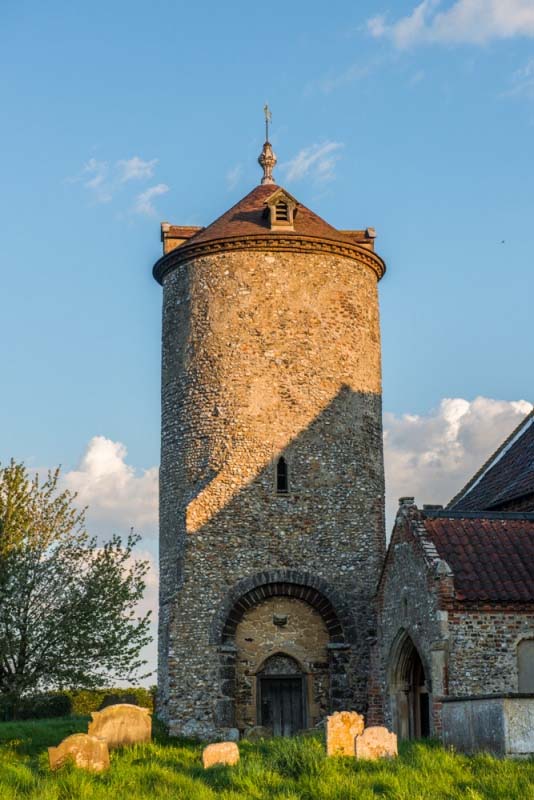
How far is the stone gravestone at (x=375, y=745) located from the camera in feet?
62.1

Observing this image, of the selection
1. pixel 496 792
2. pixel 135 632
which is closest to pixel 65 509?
pixel 135 632

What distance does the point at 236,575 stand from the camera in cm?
3042

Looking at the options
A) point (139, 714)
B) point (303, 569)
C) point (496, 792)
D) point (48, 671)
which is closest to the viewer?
point (496, 792)

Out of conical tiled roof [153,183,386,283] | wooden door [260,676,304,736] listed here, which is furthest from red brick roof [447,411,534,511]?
wooden door [260,676,304,736]

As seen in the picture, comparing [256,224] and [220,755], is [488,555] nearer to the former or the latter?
[220,755]

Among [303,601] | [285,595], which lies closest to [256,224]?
[285,595]

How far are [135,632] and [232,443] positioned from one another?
270 inches

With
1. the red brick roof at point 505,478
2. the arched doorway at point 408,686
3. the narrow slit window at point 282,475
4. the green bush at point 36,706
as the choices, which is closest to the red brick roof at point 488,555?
the red brick roof at point 505,478

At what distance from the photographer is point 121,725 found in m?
22.7

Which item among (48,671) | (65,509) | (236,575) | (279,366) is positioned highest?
(279,366)

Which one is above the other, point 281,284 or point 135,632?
point 281,284

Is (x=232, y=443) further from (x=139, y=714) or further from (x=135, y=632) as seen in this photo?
(x=139, y=714)

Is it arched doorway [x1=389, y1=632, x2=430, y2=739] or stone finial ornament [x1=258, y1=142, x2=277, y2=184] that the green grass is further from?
stone finial ornament [x1=258, y1=142, x2=277, y2=184]

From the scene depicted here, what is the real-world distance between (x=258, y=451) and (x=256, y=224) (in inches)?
260
